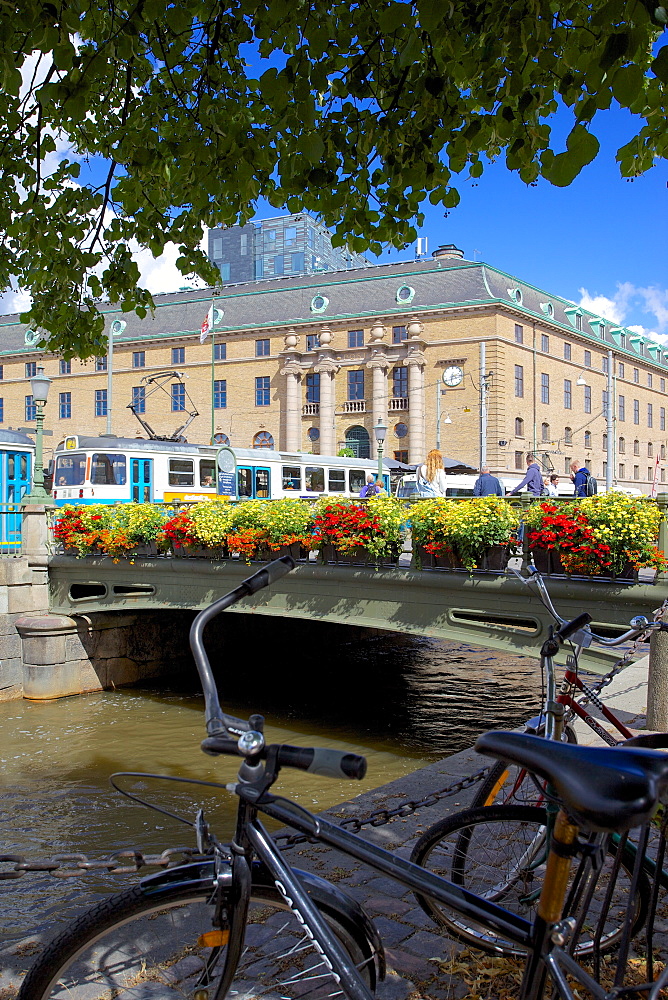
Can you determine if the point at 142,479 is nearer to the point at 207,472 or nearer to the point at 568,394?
the point at 207,472

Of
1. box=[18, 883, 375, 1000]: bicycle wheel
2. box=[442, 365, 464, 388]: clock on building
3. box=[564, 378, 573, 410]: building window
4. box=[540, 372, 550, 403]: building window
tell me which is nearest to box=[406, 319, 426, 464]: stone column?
box=[442, 365, 464, 388]: clock on building

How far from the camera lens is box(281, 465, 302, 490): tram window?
1160 inches

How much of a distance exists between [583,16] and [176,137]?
3452 mm

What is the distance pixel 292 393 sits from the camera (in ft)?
184

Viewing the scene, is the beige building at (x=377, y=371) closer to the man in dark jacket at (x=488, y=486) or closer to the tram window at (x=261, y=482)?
the tram window at (x=261, y=482)

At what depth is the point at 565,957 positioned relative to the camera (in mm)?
2082

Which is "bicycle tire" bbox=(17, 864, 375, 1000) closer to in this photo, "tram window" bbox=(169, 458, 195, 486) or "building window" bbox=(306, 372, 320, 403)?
"tram window" bbox=(169, 458, 195, 486)

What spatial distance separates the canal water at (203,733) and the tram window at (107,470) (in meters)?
5.73

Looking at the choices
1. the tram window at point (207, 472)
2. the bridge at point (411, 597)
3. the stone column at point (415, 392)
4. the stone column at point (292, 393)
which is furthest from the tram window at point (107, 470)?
the stone column at point (292, 393)

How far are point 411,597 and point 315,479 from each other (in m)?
19.2

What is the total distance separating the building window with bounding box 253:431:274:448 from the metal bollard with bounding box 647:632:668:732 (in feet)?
167

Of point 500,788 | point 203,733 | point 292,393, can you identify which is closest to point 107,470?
point 203,733

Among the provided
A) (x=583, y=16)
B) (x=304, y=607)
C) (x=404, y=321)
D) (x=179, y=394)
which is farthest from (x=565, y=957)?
(x=179, y=394)

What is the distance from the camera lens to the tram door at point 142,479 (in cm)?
2391
